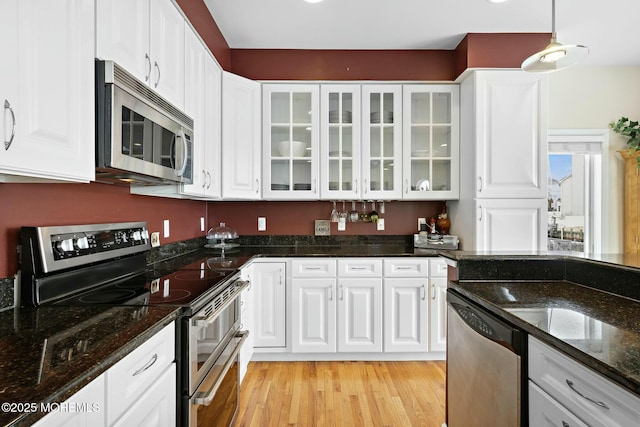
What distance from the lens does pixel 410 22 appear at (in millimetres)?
2857

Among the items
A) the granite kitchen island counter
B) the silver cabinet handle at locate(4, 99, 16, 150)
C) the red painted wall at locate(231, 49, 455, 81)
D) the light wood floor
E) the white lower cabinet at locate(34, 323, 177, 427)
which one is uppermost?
the red painted wall at locate(231, 49, 455, 81)

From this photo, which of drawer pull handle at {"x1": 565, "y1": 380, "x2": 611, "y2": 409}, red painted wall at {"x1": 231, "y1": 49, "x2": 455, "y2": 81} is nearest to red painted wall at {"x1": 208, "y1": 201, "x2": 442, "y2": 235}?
red painted wall at {"x1": 231, "y1": 49, "x2": 455, "y2": 81}

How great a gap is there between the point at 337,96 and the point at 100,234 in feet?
7.44

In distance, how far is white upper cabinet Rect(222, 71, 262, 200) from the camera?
113 inches

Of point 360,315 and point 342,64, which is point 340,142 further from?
point 360,315

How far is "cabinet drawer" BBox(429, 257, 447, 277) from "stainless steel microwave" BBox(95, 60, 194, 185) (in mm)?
1965

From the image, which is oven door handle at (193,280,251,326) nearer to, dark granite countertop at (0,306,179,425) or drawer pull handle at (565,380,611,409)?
dark granite countertop at (0,306,179,425)

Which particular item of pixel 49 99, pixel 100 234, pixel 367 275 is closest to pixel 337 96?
pixel 367 275

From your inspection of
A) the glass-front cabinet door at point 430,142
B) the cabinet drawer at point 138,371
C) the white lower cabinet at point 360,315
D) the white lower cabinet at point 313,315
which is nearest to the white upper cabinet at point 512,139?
the glass-front cabinet door at point 430,142

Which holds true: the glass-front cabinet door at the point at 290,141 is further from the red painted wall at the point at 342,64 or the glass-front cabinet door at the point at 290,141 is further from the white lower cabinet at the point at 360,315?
the white lower cabinet at the point at 360,315

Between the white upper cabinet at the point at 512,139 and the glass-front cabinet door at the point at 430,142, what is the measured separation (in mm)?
300

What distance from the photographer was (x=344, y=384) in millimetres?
2537

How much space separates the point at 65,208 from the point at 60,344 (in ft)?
2.73

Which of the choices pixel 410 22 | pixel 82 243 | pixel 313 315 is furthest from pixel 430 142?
pixel 82 243
